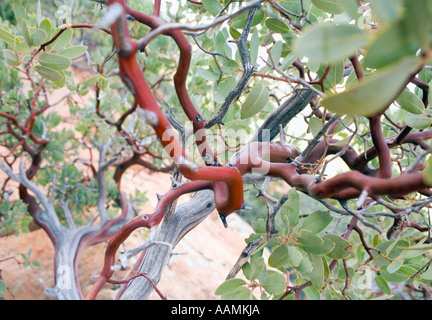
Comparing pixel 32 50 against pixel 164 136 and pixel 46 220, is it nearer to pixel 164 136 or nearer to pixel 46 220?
pixel 164 136

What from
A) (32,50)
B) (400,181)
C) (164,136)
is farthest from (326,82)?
(32,50)

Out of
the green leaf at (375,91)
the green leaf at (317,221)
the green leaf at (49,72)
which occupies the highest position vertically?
the green leaf at (49,72)

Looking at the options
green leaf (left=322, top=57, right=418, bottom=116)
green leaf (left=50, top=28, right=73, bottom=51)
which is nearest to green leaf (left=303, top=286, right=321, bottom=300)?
green leaf (left=322, top=57, right=418, bottom=116)

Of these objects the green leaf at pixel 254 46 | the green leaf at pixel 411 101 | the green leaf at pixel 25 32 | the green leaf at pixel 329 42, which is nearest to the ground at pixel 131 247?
the green leaf at pixel 25 32

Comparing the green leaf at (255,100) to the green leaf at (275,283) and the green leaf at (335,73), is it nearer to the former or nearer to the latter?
the green leaf at (335,73)

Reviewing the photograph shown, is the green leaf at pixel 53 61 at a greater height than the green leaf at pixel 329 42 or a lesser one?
greater

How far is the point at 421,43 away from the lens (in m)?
0.24

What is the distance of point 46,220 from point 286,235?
5.69 feet

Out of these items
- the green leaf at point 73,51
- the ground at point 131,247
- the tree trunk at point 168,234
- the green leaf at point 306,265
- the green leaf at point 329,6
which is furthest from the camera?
the ground at point 131,247

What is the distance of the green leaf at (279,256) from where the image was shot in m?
0.76

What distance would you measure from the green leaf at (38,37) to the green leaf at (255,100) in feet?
1.48

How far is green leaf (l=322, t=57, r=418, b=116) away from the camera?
25 centimetres

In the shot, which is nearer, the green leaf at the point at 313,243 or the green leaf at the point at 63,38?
the green leaf at the point at 313,243

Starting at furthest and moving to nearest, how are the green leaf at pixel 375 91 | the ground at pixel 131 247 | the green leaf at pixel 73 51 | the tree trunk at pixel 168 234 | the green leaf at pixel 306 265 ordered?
the ground at pixel 131 247 → the tree trunk at pixel 168 234 → the green leaf at pixel 73 51 → the green leaf at pixel 306 265 → the green leaf at pixel 375 91
